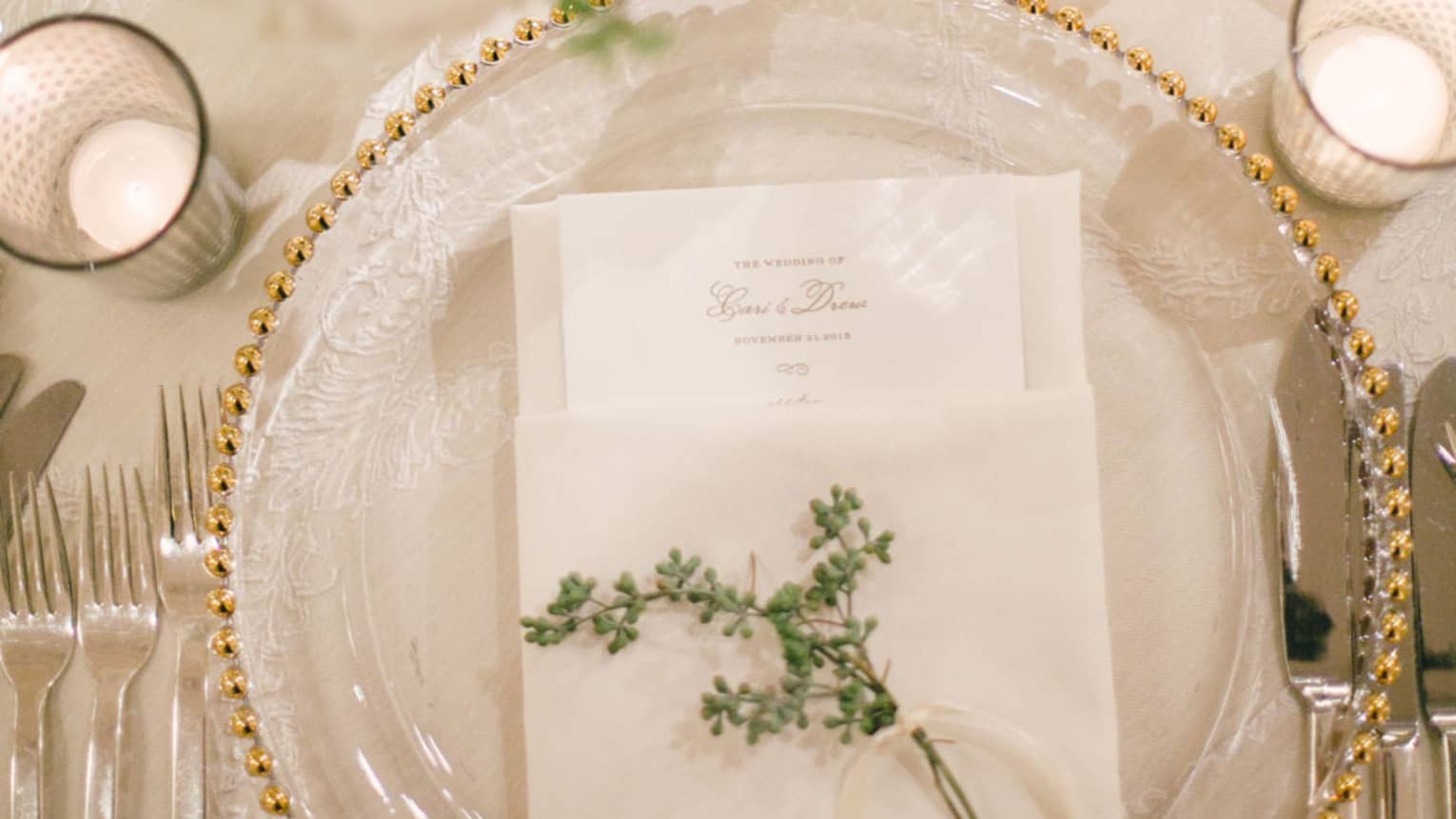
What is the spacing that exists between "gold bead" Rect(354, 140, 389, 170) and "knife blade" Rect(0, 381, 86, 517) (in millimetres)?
237

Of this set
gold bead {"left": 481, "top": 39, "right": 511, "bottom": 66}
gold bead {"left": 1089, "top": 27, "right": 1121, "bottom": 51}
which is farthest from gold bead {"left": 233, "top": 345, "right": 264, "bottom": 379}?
gold bead {"left": 1089, "top": 27, "right": 1121, "bottom": 51}

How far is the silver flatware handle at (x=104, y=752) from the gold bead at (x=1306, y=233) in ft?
2.41

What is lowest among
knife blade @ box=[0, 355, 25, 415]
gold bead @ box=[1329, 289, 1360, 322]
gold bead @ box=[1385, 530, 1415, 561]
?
gold bead @ box=[1385, 530, 1415, 561]

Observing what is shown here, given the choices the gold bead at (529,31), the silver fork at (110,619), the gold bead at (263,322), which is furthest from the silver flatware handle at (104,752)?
the gold bead at (529,31)

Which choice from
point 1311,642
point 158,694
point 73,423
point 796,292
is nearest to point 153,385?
point 73,423

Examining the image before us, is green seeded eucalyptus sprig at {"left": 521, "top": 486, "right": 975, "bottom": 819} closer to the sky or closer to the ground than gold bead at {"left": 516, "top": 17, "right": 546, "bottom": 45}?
closer to the ground

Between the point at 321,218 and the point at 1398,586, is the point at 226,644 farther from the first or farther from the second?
the point at 1398,586

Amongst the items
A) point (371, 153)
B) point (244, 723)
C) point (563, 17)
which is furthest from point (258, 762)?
point (563, 17)

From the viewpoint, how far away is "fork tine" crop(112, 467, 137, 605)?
1.94 ft

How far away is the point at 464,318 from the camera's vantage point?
23.6 inches

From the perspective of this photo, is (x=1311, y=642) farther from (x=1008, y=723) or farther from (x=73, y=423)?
(x=73, y=423)

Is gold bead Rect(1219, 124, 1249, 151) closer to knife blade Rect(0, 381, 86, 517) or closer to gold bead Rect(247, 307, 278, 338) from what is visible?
gold bead Rect(247, 307, 278, 338)

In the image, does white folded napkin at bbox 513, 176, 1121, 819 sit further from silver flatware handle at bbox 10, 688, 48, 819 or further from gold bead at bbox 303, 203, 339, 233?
silver flatware handle at bbox 10, 688, 48, 819

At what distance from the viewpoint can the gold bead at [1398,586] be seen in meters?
0.54
